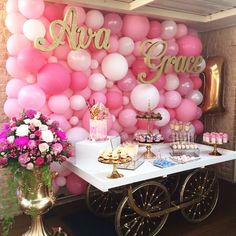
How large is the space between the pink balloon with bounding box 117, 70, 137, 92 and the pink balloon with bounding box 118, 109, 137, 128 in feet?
0.94

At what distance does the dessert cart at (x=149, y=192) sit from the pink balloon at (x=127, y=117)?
1.23 ft

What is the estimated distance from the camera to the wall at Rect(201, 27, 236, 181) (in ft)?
14.6

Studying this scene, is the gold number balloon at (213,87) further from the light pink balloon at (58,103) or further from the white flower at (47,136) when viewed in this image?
the white flower at (47,136)

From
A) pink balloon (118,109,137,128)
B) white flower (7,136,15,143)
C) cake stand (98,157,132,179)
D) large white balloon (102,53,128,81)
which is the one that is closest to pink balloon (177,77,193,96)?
pink balloon (118,109,137,128)

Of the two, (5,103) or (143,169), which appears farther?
(5,103)

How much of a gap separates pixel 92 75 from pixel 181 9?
5.06 feet

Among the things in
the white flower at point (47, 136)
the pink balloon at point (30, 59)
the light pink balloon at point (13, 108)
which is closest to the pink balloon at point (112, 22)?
the pink balloon at point (30, 59)

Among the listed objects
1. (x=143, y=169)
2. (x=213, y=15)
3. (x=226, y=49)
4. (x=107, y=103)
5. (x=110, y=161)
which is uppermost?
(x=213, y=15)

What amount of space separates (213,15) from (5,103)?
10.0 feet

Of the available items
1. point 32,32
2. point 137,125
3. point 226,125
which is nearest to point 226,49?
point 226,125

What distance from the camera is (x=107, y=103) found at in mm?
3502

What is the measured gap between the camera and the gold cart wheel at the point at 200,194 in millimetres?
3299

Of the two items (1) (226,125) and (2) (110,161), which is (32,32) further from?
(1) (226,125)

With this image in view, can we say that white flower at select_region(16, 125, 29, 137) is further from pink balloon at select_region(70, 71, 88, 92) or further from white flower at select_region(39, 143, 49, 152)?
pink balloon at select_region(70, 71, 88, 92)
